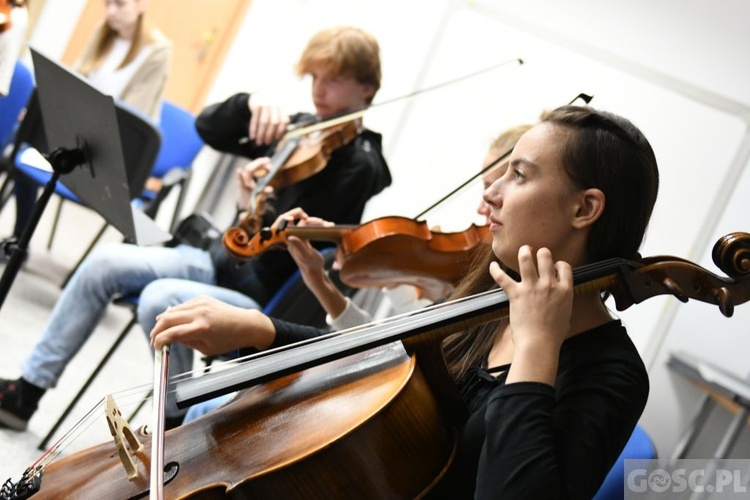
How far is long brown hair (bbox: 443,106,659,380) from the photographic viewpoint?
1.07 meters

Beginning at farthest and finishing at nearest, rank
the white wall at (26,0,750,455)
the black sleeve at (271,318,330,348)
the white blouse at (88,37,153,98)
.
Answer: the white blouse at (88,37,153,98)
the white wall at (26,0,750,455)
the black sleeve at (271,318,330,348)

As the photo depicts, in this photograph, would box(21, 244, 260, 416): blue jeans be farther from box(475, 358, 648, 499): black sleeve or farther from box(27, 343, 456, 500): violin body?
box(475, 358, 648, 499): black sleeve

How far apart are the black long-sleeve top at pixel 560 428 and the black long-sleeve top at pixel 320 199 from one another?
3.94 ft

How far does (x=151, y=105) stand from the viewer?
137 inches

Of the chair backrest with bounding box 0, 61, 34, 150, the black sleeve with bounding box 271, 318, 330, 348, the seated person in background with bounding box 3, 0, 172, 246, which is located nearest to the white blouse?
the seated person in background with bounding box 3, 0, 172, 246

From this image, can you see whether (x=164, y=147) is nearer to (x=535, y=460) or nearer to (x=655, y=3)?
(x=655, y=3)

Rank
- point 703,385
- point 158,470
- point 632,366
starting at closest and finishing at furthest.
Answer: point 158,470, point 632,366, point 703,385

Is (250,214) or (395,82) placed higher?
(395,82)

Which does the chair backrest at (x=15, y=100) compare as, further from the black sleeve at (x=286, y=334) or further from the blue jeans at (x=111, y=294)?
the black sleeve at (x=286, y=334)

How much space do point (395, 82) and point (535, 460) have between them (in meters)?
3.13

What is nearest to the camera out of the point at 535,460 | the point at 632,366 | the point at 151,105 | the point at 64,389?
the point at 535,460

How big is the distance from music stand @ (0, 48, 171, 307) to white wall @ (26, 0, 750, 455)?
1984 mm

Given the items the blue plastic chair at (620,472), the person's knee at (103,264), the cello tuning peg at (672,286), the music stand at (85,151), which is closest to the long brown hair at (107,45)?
the person's knee at (103,264)

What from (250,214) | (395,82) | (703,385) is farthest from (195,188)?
(703,385)
